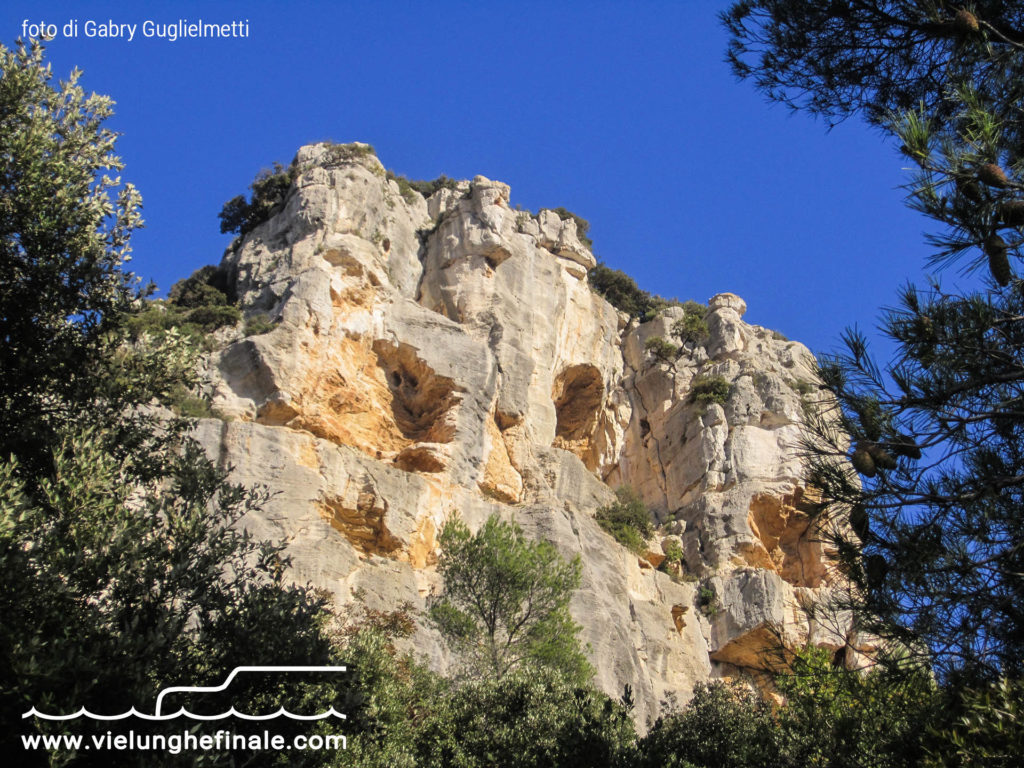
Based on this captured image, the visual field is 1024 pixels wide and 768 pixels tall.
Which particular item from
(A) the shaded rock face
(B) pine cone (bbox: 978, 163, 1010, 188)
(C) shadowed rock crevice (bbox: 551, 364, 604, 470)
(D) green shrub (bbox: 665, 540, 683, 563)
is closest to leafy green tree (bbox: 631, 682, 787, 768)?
(A) the shaded rock face

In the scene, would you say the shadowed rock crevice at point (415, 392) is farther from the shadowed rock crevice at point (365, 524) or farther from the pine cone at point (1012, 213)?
the pine cone at point (1012, 213)

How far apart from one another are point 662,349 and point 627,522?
1222cm

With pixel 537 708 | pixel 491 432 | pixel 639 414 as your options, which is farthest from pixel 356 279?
pixel 537 708

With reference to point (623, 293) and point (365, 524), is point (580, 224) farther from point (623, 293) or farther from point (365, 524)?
point (365, 524)

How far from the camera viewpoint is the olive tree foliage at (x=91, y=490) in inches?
326

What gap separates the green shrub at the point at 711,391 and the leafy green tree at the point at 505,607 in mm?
18159

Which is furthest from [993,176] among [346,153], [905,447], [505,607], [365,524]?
[346,153]

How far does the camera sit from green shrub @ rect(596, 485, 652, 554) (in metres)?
32.1

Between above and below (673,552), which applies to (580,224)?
above

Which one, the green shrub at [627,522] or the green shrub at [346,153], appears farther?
the green shrub at [346,153]

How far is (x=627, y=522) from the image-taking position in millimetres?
33188

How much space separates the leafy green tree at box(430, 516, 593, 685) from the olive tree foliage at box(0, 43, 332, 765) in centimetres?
953

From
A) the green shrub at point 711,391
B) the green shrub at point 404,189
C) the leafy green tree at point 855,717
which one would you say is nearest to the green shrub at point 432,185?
the green shrub at point 404,189

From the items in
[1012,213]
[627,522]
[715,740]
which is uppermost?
A: [627,522]
